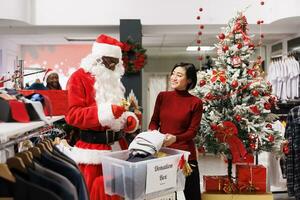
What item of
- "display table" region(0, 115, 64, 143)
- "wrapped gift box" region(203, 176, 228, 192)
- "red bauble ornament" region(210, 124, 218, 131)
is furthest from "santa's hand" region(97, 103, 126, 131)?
"wrapped gift box" region(203, 176, 228, 192)

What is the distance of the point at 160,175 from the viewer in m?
1.89

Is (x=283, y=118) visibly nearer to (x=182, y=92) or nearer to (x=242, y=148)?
(x=242, y=148)

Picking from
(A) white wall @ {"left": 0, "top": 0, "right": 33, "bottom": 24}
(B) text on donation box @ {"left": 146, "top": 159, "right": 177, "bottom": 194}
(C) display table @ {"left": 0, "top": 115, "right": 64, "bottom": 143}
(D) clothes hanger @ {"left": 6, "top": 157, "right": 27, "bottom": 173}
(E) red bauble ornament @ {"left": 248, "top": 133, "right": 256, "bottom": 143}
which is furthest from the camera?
(A) white wall @ {"left": 0, "top": 0, "right": 33, "bottom": 24}

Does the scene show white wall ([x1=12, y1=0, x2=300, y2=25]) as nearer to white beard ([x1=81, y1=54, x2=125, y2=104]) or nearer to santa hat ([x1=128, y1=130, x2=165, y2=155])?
white beard ([x1=81, y1=54, x2=125, y2=104])

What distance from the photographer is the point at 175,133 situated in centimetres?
288

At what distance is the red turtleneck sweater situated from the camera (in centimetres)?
286

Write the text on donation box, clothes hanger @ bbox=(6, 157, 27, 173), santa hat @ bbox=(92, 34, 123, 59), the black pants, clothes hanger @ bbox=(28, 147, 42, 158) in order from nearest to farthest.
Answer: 1. clothes hanger @ bbox=(6, 157, 27, 173)
2. clothes hanger @ bbox=(28, 147, 42, 158)
3. the text on donation box
4. santa hat @ bbox=(92, 34, 123, 59)
5. the black pants

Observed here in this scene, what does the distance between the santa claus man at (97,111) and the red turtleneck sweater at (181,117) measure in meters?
0.56

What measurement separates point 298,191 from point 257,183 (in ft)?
1.90

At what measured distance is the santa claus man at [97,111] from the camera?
2.17 meters

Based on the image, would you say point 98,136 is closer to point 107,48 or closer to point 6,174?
point 107,48

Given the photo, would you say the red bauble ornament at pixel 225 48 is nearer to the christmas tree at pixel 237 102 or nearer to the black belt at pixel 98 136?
the christmas tree at pixel 237 102

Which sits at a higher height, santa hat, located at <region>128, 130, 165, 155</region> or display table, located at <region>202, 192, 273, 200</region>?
santa hat, located at <region>128, 130, 165, 155</region>

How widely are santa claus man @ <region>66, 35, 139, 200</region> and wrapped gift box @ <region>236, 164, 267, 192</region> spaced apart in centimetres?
153
